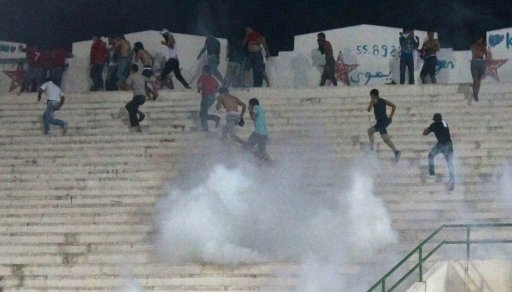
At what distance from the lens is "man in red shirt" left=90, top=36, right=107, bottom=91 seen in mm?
26872

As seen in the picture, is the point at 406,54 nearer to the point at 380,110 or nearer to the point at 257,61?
the point at 257,61

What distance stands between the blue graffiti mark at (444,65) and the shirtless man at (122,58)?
19.1 feet

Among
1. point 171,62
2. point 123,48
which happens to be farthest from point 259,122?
point 123,48

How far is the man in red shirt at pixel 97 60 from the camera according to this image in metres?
26.9

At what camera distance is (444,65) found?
27.3m

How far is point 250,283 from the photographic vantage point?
58.6ft

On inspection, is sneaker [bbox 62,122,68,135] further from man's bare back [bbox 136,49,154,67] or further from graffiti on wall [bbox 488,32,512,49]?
graffiti on wall [bbox 488,32,512,49]

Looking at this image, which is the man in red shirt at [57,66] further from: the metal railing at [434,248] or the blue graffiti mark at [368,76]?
the metal railing at [434,248]

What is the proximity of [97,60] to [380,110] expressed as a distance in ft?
24.3

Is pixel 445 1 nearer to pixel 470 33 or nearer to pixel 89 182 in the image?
pixel 470 33

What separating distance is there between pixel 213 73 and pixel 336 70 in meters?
2.79

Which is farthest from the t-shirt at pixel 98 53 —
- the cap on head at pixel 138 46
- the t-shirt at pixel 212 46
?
the t-shirt at pixel 212 46

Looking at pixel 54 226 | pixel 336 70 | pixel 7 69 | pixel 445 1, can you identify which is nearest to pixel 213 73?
pixel 336 70

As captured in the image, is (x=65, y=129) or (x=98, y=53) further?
(x=98, y=53)
